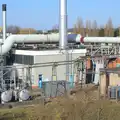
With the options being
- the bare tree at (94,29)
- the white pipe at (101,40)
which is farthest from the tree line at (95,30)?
the white pipe at (101,40)

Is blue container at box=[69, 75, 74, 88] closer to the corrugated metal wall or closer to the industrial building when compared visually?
the industrial building

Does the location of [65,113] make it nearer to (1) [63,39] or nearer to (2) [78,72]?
(2) [78,72]

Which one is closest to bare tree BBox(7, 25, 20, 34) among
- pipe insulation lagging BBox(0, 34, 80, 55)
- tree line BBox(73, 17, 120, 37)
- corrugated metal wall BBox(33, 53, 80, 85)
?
tree line BBox(73, 17, 120, 37)

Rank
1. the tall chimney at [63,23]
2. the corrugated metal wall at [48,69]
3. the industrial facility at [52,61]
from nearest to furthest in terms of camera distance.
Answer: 1. the industrial facility at [52,61]
2. the corrugated metal wall at [48,69]
3. the tall chimney at [63,23]

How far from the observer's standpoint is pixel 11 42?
36375mm

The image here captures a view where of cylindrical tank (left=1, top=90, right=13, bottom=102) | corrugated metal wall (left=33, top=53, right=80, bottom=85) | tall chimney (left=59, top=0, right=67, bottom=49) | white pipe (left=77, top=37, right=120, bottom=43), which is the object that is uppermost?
tall chimney (left=59, top=0, right=67, bottom=49)

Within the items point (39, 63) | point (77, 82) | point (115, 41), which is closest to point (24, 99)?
point (39, 63)

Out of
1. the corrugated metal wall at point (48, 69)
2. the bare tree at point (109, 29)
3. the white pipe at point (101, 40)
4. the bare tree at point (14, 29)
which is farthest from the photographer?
the bare tree at point (14, 29)

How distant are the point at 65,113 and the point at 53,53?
25.4 metres

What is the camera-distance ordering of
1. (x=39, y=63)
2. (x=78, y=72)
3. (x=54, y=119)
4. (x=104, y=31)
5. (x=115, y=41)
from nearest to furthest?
(x=54, y=119) < (x=39, y=63) < (x=78, y=72) < (x=115, y=41) < (x=104, y=31)

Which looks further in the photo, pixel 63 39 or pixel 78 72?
pixel 63 39

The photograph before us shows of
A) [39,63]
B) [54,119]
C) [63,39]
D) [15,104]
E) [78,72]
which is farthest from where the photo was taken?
[63,39]

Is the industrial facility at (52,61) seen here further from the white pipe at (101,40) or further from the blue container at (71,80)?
the white pipe at (101,40)

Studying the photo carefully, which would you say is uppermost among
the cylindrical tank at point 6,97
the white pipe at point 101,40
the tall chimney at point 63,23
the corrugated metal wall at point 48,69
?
the tall chimney at point 63,23
